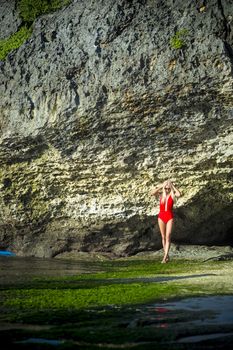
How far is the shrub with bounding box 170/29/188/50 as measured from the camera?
12414 mm

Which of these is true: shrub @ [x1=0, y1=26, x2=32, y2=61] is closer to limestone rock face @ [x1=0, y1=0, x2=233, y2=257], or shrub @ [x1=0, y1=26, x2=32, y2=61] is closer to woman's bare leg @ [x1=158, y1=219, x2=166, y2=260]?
limestone rock face @ [x1=0, y1=0, x2=233, y2=257]

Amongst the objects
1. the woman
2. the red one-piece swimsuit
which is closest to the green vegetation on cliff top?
the woman

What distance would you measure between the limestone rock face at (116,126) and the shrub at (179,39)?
0.40 ft

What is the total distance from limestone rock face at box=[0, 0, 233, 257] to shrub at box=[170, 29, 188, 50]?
122 mm

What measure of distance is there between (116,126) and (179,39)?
2.54 m

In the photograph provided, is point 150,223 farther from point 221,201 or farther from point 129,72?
point 129,72

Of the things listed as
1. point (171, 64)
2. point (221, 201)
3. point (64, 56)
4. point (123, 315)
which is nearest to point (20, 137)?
point (64, 56)

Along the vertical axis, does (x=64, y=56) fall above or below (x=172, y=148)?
above

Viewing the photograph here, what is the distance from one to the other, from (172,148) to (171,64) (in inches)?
78.7

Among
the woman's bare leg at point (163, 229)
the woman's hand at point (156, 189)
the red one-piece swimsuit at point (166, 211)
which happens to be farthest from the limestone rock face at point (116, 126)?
the woman's bare leg at point (163, 229)

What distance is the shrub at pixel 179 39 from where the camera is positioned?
12.4 meters

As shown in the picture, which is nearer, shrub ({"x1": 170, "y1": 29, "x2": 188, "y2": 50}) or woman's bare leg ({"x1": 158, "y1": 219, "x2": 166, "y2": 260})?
woman's bare leg ({"x1": 158, "y1": 219, "x2": 166, "y2": 260})

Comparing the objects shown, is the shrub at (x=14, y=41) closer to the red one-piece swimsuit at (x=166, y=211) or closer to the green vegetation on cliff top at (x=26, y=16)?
the green vegetation on cliff top at (x=26, y=16)

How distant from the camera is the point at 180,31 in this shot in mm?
12562
